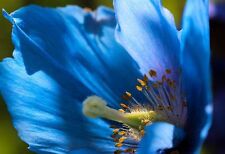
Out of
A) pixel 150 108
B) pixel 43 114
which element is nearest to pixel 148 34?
pixel 150 108

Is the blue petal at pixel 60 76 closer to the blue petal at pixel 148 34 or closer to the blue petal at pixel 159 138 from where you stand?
the blue petal at pixel 148 34

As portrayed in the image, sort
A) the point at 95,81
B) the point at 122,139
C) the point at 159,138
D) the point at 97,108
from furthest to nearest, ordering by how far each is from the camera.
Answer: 1. the point at 95,81
2. the point at 122,139
3. the point at 97,108
4. the point at 159,138

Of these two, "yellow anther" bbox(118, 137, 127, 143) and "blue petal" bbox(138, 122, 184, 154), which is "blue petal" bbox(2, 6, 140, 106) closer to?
"yellow anther" bbox(118, 137, 127, 143)

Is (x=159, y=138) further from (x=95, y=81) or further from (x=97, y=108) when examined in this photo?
(x=95, y=81)

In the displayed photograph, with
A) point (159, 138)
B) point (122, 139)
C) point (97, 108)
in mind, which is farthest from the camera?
point (122, 139)

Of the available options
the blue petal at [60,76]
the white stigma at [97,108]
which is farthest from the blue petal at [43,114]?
the white stigma at [97,108]

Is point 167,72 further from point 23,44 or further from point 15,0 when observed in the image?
point 15,0

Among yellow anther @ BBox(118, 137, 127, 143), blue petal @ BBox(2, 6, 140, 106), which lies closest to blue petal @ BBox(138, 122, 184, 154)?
yellow anther @ BBox(118, 137, 127, 143)
